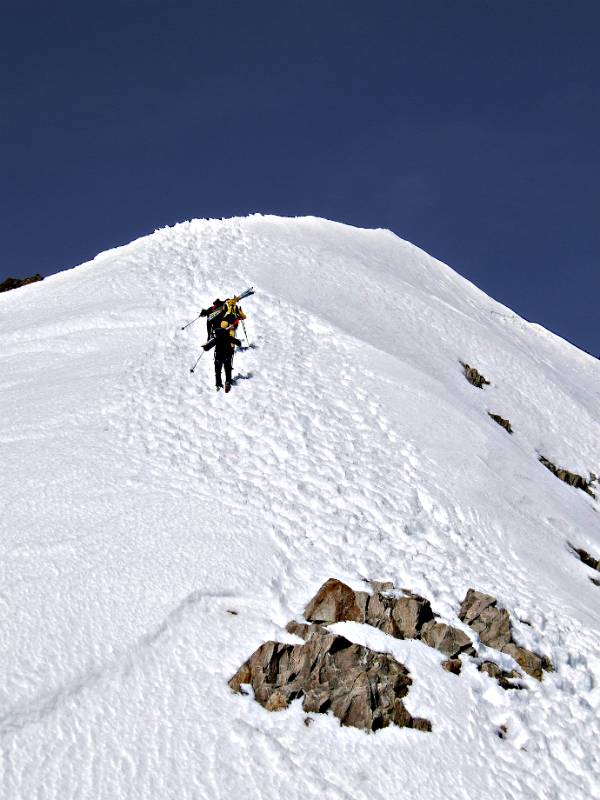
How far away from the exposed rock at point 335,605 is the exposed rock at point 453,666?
1.12m

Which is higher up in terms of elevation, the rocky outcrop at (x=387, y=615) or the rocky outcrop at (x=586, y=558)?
the rocky outcrop at (x=586, y=558)

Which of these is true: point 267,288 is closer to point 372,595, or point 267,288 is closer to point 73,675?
point 372,595

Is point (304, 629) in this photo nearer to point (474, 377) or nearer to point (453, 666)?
point (453, 666)

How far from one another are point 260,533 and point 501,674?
3839mm

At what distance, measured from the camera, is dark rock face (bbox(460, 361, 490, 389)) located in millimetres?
20872

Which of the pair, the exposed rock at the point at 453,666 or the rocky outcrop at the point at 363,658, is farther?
the exposed rock at the point at 453,666

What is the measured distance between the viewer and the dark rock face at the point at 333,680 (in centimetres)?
791

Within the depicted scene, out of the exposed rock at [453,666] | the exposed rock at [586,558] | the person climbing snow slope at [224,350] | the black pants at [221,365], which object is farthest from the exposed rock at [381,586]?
the black pants at [221,365]

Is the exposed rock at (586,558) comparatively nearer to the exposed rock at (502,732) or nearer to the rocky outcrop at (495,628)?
the rocky outcrop at (495,628)

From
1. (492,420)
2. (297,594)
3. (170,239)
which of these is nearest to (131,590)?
(297,594)

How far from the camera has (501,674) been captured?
912 cm

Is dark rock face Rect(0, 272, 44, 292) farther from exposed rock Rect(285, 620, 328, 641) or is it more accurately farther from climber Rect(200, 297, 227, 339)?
exposed rock Rect(285, 620, 328, 641)

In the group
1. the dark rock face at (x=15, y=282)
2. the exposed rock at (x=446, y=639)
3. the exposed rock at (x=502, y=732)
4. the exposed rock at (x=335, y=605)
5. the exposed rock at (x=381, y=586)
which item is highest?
the exposed rock at (x=446, y=639)

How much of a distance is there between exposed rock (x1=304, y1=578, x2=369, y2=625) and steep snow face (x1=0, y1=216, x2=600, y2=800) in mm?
293
